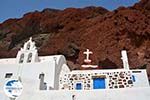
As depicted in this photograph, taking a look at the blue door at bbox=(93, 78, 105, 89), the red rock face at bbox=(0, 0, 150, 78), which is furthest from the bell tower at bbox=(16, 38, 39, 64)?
the red rock face at bbox=(0, 0, 150, 78)

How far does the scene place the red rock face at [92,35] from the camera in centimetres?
2995

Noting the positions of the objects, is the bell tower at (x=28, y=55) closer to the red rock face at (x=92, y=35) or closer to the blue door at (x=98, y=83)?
the blue door at (x=98, y=83)

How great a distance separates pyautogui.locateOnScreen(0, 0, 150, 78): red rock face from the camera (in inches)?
1179

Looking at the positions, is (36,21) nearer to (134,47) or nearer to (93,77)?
(134,47)

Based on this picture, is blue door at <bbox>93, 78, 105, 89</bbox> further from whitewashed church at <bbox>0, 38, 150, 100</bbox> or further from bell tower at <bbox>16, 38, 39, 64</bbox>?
bell tower at <bbox>16, 38, 39, 64</bbox>

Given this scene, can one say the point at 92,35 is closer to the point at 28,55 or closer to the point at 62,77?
the point at 28,55

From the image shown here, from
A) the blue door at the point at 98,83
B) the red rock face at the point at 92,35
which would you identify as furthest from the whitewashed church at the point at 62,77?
the red rock face at the point at 92,35

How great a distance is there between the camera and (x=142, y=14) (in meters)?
34.1

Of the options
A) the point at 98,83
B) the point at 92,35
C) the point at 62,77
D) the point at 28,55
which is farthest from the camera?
the point at 92,35

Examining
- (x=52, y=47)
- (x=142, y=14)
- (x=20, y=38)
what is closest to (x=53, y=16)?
(x=20, y=38)

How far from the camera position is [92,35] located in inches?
1319

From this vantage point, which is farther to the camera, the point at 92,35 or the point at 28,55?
the point at 92,35

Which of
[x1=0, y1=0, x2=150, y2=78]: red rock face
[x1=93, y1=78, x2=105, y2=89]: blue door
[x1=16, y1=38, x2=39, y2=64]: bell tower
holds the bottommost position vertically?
[x1=93, y1=78, x2=105, y2=89]: blue door

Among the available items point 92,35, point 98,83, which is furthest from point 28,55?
point 92,35
